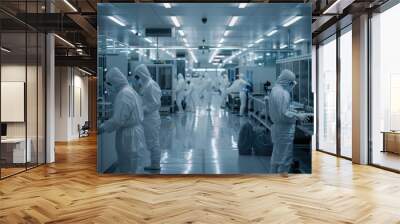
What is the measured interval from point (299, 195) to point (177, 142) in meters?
2.34

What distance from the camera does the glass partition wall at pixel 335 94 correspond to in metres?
9.25

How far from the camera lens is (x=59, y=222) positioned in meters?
4.06

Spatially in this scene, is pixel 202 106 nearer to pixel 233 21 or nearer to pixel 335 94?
pixel 233 21

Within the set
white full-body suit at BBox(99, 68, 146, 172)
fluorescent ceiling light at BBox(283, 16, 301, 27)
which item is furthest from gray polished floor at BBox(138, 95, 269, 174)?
fluorescent ceiling light at BBox(283, 16, 301, 27)

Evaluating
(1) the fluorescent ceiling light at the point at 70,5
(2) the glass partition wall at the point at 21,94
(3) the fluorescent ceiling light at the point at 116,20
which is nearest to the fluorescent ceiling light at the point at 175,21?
(3) the fluorescent ceiling light at the point at 116,20

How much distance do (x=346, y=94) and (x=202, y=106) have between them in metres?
4.30

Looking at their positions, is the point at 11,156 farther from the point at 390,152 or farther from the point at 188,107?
the point at 390,152

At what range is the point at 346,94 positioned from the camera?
941 cm

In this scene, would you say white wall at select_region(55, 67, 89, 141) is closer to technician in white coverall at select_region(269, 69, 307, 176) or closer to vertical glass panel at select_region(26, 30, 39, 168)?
vertical glass panel at select_region(26, 30, 39, 168)

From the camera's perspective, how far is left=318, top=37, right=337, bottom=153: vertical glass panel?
403 inches

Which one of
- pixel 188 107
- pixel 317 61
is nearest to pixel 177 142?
pixel 188 107

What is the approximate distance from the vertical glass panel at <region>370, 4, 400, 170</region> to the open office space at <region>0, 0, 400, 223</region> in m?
0.03

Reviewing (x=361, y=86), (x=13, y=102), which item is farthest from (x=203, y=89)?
(x=13, y=102)

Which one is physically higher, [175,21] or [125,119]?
[175,21]
